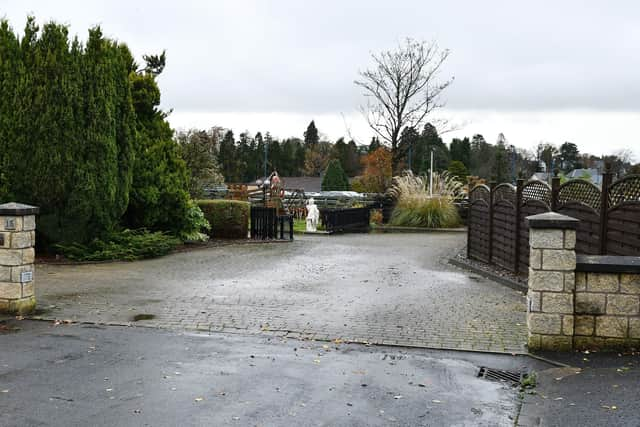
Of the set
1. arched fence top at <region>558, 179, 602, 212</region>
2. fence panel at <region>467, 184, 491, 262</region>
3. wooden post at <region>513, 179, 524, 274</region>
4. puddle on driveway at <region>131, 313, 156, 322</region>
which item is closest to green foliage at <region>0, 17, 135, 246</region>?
puddle on driveway at <region>131, 313, 156, 322</region>

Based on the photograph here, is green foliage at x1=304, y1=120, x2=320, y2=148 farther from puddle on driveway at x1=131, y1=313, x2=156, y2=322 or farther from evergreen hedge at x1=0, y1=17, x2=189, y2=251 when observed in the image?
puddle on driveway at x1=131, y1=313, x2=156, y2=322

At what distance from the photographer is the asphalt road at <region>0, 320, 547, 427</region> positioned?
4512mm

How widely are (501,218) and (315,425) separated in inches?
371

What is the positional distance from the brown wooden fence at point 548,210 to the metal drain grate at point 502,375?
2.84 m

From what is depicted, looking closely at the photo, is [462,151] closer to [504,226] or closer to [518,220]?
[504,226]

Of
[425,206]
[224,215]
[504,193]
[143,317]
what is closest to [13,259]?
[143,317]

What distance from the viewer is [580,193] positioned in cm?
931

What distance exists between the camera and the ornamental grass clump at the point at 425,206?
2522 centimetres

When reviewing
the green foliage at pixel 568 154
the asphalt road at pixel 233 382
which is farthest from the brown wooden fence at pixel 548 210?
the green foliage at pixel 568 154

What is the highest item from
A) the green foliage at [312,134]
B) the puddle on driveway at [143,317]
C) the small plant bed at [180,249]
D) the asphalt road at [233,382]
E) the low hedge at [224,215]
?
the green foliage at [312,134]

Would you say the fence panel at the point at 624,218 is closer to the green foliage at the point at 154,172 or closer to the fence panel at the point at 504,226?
the fence panel at the point at 504,226

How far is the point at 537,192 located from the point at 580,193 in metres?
1.77

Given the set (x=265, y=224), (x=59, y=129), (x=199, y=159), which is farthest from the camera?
(x=199, y=159)

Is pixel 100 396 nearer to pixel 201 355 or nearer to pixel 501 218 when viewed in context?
pixel 201 355
